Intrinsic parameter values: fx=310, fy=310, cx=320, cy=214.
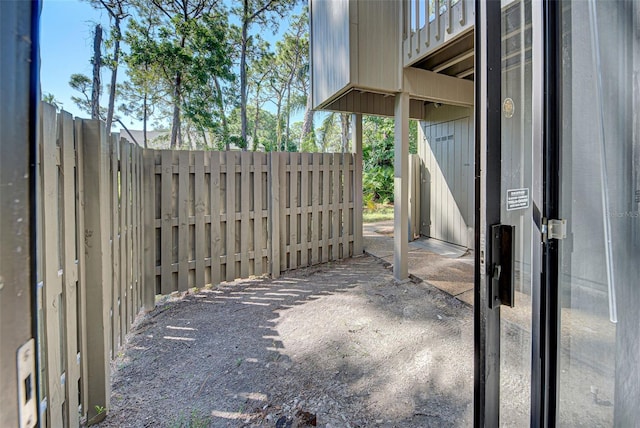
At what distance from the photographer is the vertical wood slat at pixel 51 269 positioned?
49.1 inches

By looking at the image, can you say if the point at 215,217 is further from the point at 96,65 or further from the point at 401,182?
the point at 96,65

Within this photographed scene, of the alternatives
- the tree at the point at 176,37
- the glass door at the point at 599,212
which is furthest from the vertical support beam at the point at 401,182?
the tree at the point at 176,37

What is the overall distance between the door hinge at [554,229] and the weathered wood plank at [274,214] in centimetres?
349

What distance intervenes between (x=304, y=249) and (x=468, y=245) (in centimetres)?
263

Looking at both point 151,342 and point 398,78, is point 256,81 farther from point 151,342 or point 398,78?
point 151,342

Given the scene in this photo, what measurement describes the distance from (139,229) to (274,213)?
1636 mm

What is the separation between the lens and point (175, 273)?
11.8 ft

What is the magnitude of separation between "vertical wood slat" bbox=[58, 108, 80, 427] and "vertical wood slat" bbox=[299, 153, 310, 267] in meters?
3.05

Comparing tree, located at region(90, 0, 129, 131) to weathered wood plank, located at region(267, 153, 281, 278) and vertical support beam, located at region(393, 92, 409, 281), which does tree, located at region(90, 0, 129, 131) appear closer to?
weathered wood plank, located at region(267, 153, 281, 278)

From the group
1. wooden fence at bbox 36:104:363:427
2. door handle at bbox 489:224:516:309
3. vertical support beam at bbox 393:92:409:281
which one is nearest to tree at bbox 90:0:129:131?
wooden fence at bbox 36:104:363:427

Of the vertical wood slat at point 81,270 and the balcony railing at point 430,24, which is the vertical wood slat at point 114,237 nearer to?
the vertical wood slat at point 81,270

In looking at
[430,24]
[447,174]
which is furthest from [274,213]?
[447,174]

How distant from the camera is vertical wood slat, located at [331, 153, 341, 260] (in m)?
4.79

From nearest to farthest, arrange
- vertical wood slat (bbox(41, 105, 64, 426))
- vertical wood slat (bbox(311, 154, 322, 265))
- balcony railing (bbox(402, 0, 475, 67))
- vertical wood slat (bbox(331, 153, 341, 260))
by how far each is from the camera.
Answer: vertical wood slat (bbox(41, 105, 64, 426)), balcony railing (bbox(402, 0, 475, 67)), vertical wood slat (bbox(311, 154, 322, 265)), vertical wood slat (bbox(331, 153, 341, 260))
